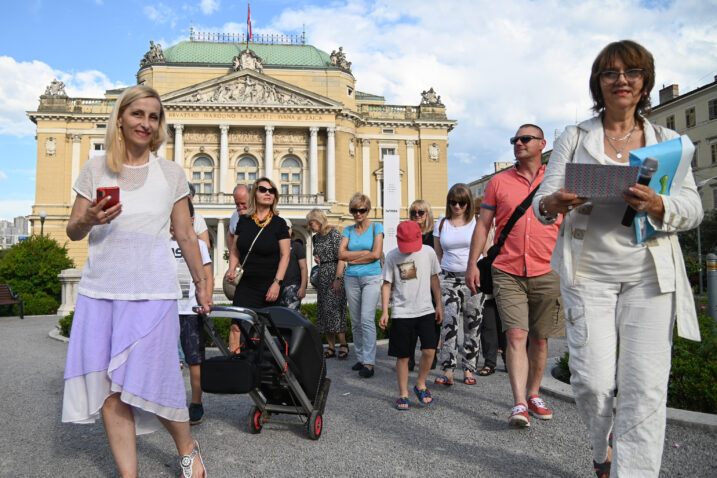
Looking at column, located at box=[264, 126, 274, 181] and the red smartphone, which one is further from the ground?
column, located at box=[264, 126, 274, 181]

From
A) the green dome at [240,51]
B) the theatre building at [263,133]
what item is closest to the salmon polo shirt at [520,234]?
the theatre building at [263,133]

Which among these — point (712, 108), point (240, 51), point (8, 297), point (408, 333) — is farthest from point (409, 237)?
point (240, 51)

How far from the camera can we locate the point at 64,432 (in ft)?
14.6

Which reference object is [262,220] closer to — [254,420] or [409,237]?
[409,237]

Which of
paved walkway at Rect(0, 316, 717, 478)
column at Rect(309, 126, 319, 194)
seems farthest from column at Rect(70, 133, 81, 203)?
paved walkway at Rect(0, 316, 717, 478)

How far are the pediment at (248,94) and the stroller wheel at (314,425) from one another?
3813 centimetres

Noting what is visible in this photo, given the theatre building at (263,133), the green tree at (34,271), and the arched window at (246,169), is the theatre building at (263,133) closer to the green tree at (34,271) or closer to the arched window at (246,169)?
the arched window at (246,169)

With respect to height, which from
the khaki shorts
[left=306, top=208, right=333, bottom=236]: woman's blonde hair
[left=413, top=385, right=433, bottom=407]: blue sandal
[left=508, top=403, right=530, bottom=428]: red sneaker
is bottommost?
[left=413, top=385, right=433, bottom=407]: blue sandal

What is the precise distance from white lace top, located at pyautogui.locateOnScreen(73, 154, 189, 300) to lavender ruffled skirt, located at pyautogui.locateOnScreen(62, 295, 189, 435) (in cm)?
7

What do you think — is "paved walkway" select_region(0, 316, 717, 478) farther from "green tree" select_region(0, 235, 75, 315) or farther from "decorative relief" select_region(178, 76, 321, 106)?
"decorative relief" select_region(178, 76, 321, 106)

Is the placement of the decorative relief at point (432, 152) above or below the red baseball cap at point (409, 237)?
above

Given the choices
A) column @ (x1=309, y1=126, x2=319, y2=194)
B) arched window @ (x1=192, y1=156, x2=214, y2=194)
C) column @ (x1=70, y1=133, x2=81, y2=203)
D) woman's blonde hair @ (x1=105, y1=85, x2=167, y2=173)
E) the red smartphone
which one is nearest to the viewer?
the red smartphone

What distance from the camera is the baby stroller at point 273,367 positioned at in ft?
12.0

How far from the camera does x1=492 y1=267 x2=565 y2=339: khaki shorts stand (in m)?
4.40
